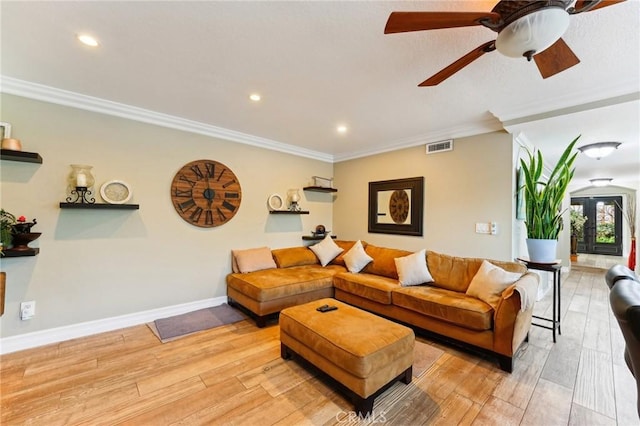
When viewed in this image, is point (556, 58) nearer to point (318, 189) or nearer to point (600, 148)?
point (600, 148)

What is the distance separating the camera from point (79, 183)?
107 inches

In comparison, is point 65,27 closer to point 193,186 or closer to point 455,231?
point 193,186

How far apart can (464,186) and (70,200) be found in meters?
4.80

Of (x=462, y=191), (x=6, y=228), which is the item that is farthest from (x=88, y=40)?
(x=462, y=191)

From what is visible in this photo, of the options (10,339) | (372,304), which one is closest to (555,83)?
(372,304)

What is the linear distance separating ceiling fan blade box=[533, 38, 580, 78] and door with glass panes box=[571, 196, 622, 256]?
10.7 meters

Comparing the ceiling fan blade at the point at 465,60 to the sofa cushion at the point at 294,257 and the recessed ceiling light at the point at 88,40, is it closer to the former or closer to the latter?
the recessed ceiling light at the point at 88,40

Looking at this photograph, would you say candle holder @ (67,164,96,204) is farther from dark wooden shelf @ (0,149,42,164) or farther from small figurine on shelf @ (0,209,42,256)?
small figurine on shelf @ (0,209,42,256)

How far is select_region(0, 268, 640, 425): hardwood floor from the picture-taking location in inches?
68.4

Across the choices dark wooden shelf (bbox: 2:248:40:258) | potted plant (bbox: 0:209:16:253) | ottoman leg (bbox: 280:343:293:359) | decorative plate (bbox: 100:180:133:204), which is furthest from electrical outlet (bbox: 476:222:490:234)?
potted plant (bbox: 0:209:16:253)

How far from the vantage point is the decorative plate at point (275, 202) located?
4492 millimetres

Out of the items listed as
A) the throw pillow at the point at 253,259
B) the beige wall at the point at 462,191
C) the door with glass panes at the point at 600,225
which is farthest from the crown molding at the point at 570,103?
the door with glass panes at the point at 600,225

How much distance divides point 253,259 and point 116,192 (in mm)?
1908

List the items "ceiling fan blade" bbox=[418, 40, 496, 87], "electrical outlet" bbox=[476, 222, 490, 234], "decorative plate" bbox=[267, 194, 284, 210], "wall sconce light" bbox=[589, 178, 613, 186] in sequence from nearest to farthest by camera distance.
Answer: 1. "ceiling fan blade" bbox=[418, 40, 496, 87]
2. "electrical outlet" bbox=[476, 222, 490, 234]
3. "decorative plate" bbox=[267, 194, 284, 210]
4. "wall sconce light" bbox=[589, 178, 613, 186]
